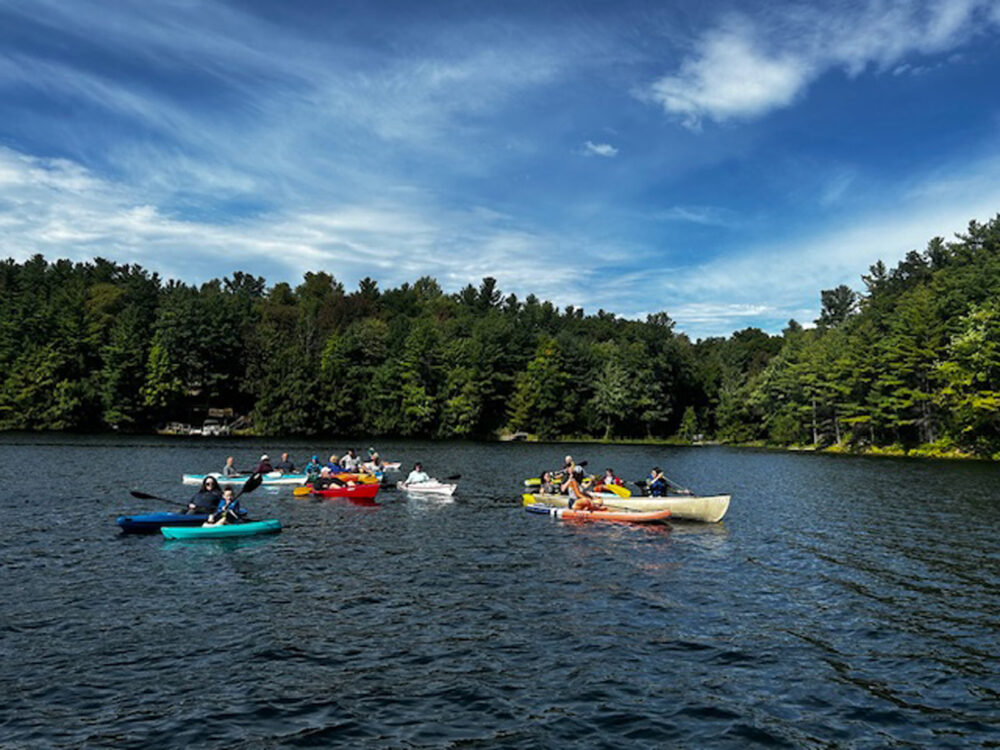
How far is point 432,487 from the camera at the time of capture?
121 ft

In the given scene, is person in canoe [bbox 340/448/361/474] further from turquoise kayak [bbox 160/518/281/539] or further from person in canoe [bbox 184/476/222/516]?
turquoise kayak [bbox 160/518/281/539]

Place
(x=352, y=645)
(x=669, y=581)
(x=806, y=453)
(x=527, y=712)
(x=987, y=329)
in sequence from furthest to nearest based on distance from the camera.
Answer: (x=806, y=453) → (x=987, y=329) → (x=669, y=581) → (x=352, y=645) → (x=527, y=712)

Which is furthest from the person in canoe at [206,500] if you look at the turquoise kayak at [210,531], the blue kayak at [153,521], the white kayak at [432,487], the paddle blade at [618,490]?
the paddle blade at [618,490]

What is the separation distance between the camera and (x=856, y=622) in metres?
15.2

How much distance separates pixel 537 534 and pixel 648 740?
16.3 metres

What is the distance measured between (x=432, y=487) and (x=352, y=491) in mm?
4314

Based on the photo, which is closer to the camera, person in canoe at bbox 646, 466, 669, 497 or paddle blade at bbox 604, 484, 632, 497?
person in canoe at bbox 646, 466, 669, 497

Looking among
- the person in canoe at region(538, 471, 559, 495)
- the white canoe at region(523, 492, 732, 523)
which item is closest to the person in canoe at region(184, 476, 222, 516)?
the person in canoe at region(538, 471, 559, 495)

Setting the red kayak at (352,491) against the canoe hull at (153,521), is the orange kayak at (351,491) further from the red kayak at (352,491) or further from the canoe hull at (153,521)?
the canoe hull at (153,521)

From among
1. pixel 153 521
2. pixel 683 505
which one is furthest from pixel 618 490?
pixel 153 521

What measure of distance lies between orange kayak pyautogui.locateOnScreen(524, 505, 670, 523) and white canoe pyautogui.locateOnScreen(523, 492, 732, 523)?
32 cm

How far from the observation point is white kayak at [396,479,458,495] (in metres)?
36.3

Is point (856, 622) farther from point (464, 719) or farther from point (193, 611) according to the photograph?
point (193, 611)

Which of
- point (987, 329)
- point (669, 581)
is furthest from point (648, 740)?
point (987, 329)
